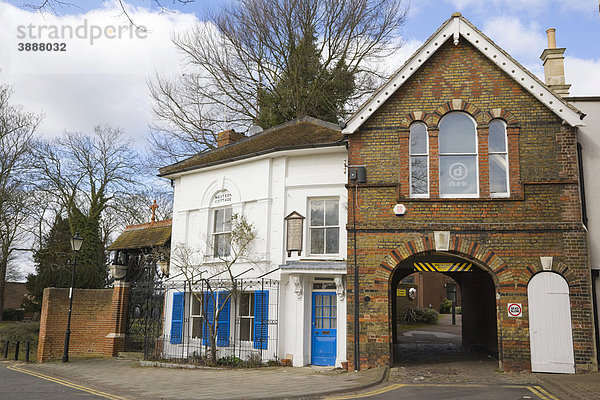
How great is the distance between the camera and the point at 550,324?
1290 centimetres

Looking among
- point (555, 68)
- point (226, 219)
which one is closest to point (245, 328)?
point (226, 219)

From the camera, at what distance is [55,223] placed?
36.2 metres

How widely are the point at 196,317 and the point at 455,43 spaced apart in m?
11.7

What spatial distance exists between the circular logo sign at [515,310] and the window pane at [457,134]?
4054mm

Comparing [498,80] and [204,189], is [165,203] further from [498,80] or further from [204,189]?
[498,80]

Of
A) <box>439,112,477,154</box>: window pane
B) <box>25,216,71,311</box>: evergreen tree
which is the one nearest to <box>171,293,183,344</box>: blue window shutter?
<box>439,112,477,154</box>: window pane

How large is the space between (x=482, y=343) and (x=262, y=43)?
1816 centimetres

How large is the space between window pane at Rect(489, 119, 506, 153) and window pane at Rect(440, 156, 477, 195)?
0.58 meters

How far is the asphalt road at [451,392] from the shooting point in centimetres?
1020

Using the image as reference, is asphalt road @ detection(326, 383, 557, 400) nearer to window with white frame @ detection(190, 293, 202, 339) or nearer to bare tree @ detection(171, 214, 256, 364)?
bare tree @ detection(171, 214, 256, 364)

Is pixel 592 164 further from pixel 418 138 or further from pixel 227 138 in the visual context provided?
pixel 227 138

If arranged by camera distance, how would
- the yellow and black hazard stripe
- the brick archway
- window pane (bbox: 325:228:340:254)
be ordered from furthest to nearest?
window pane (bbox: 325:228:340:254)
the yellow and black hazard stripe
the brick archway

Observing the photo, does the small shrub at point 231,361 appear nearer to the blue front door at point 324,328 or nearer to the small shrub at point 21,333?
the blue front door at point 324,328

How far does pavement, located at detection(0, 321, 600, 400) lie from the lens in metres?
10.7
